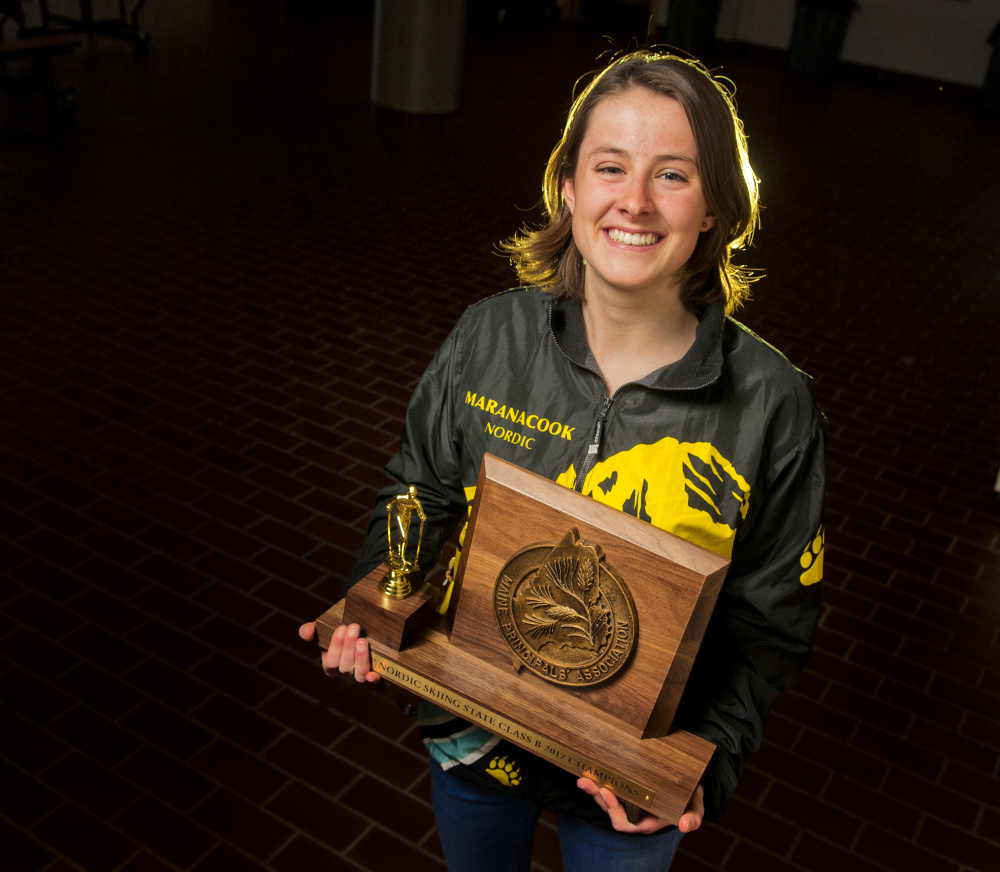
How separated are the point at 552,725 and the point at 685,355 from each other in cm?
63

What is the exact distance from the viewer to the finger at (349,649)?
1.64 meters

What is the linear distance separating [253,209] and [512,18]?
10.6 m

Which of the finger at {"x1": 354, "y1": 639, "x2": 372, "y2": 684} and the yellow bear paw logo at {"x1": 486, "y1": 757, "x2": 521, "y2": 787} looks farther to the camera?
the yellow bear paw logo at {"x1": 486, "y1": 757, "x2": 521, "y2": 787}

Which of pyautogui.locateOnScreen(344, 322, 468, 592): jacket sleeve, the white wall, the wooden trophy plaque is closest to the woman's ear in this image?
pyautogui.locateOnScreen(344, 322, 468, 592): jacket sleeve

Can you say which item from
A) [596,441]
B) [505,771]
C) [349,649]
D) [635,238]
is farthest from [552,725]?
[635,238]

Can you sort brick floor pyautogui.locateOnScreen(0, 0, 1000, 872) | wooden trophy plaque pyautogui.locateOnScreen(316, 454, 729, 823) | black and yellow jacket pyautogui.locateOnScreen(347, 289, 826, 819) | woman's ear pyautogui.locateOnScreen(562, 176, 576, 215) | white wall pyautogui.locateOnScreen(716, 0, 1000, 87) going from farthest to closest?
white wall pyautogui.locateOnScreen(716, 0, 1000, 87) < brick floor pyautogui.locateOnScreen(0, 0, 1000, 872) < woman's ear pyautogui.locateOnScreen(562, 176, 576, 215) < black and yellow jacket pyautogui.locateOnScreen(347, 289, 826, 819) < wooden trophy plaque pyautogui.locateOnScreen(316, 454, 729, 823)

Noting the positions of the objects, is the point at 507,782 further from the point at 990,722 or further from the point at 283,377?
the point at 283,377

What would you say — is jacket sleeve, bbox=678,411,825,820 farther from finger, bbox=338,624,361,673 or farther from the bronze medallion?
finger, bbox=338,624,361,673

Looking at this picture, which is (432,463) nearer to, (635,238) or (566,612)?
(566,612)

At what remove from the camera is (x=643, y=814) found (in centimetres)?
154

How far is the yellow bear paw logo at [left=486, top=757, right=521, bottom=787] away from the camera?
1.75m

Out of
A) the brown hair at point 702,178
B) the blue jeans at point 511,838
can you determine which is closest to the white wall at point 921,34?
the brown hair at point 702,178

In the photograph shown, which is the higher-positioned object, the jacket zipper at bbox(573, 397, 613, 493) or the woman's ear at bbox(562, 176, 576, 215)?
the woman's ear at bbox(562, 176, 576, 215)

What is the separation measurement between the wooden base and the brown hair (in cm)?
67
